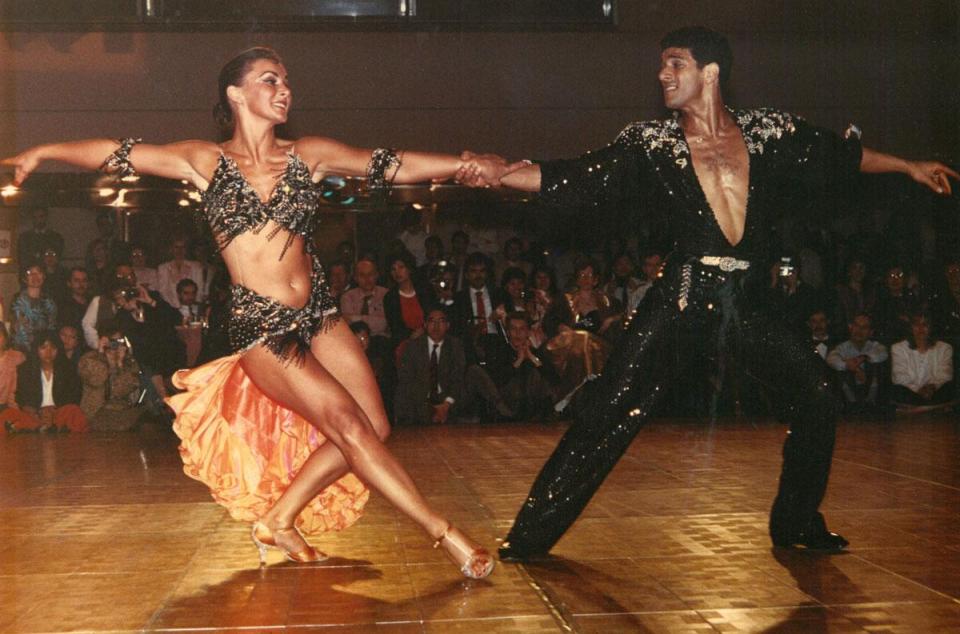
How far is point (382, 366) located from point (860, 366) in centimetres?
441

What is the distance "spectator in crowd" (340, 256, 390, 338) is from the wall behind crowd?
2.25 metres

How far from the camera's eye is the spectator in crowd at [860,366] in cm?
1094

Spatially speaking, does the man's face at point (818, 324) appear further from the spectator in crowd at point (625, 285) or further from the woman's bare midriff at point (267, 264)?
the woman's bare midriff at point (267, 264)

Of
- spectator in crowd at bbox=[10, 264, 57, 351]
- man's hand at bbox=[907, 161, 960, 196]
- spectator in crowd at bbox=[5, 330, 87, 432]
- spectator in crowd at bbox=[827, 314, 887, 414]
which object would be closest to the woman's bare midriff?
man's hand at bbox=[907, 161, 960, 196]

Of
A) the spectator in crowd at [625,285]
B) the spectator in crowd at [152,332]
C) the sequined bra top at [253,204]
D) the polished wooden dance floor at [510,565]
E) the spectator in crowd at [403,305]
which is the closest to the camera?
the polished wooden dance floor at [510,565]

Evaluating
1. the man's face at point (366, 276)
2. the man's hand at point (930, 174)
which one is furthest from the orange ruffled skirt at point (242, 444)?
the man's face at point (366, 276)

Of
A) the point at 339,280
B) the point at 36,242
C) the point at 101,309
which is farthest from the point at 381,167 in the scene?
the point at 36,242

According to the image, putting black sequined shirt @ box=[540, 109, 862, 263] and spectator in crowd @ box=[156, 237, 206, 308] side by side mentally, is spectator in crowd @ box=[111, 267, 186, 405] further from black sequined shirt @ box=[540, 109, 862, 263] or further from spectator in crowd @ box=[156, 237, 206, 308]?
black sequined shirt @ box=[540, 109, 862, 263]

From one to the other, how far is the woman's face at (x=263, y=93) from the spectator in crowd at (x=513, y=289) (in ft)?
21.8

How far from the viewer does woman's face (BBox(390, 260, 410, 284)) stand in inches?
430

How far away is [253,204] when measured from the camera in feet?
14.1

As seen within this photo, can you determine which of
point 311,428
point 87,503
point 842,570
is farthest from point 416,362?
point 842,570

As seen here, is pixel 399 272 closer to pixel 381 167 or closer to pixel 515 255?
pixel 515 255

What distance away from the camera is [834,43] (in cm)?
1310
